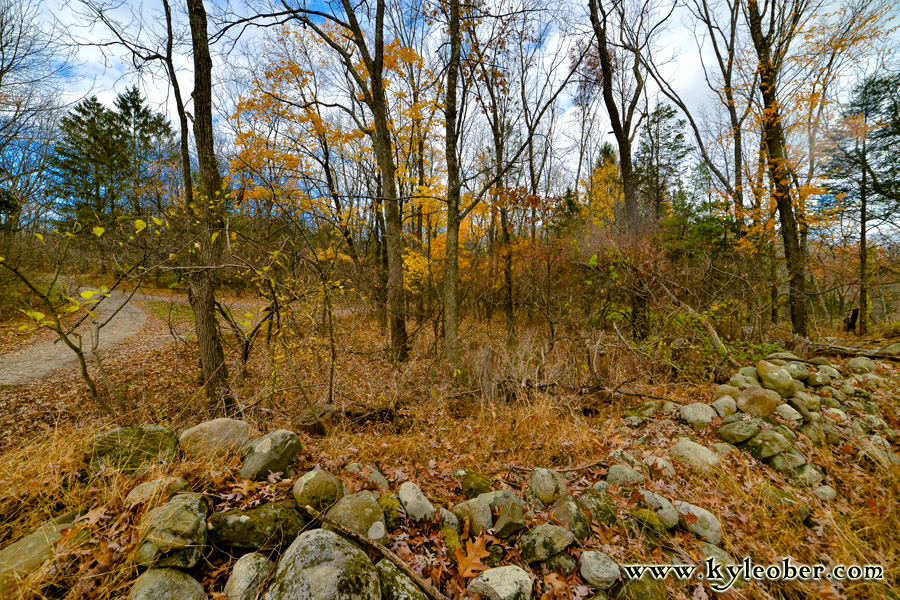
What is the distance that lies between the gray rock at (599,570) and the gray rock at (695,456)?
5.56 ft

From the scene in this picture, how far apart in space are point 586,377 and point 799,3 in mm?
11405

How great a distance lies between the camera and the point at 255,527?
2.06m

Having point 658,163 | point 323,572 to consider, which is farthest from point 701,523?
point 658,163

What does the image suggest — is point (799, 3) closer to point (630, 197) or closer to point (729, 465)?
point (630, 197)

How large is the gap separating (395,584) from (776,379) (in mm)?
5179

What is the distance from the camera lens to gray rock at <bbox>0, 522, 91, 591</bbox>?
154 centimetres

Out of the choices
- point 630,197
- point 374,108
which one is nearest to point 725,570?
point 630,197

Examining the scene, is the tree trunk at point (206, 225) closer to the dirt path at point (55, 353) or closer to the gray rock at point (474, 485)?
the dirt path at point (55, 353)

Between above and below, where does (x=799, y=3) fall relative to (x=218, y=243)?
above

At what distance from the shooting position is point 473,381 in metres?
5.29

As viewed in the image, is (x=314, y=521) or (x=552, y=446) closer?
(x=314, y=521)

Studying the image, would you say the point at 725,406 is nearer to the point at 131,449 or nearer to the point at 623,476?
the point at 623,476

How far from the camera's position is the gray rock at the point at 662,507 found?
8.33ft

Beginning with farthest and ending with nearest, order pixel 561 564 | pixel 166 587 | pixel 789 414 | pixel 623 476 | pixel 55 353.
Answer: pixel 55 353, pixel 789 414, pixel 623 476, pixel 561 564, pixel 166 587
